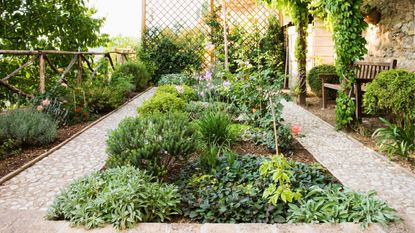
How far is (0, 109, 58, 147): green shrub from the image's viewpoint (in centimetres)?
441

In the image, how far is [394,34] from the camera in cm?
601

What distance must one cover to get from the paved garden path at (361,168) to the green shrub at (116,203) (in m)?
1.59

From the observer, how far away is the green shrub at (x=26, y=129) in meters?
4.41

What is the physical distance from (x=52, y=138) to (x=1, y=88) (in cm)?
220

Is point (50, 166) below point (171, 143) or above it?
below

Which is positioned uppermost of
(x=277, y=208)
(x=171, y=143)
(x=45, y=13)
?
(x=45, y=13)

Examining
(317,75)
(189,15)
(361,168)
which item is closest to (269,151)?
(361,168)

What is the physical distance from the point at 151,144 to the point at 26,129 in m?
1.97

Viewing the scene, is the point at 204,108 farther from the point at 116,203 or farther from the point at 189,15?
the point at 189,15

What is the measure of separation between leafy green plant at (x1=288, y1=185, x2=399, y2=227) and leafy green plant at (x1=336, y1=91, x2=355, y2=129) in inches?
103

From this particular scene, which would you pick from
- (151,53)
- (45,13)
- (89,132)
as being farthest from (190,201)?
(151,53)

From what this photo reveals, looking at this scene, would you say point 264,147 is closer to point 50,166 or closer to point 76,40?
point 50,166

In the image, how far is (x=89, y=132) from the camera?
5.31 meters

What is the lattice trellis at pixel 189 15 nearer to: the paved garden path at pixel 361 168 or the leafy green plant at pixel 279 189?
the paved garden path at pixel 361 168
